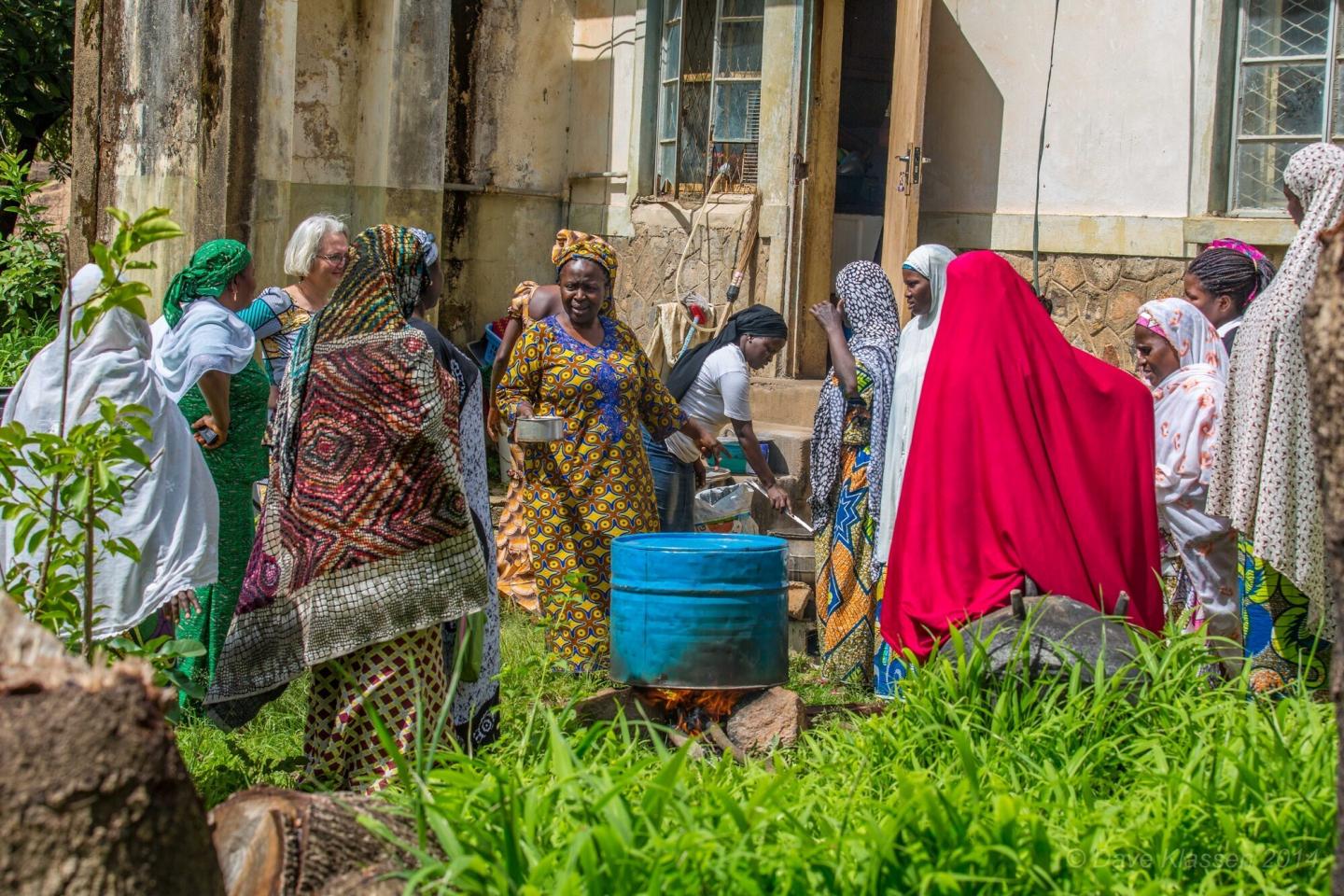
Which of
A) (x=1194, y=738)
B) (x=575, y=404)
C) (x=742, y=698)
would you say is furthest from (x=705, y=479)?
(x=1194, y=738)

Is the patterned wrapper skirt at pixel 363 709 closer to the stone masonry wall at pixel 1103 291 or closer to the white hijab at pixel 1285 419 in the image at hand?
the white hijab at pixel 1285 419

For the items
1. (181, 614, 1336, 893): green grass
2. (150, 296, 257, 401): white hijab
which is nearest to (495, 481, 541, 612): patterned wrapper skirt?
(150, 296, 257, 401): white hijab

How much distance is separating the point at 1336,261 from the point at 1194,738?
171 centimetres

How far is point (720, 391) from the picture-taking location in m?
7.05

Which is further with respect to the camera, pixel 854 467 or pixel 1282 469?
pixel 854 467

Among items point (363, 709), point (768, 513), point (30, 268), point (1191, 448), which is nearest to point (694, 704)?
point (363, 709)

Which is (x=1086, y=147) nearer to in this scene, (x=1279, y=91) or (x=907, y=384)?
(x=1279, y=91)

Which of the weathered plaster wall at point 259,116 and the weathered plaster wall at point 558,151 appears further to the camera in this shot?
the weathered plaster wall at point 558,151

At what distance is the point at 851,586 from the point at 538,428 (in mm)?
1449

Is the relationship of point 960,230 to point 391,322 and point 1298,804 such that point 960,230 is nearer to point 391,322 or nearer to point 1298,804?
point 391,322

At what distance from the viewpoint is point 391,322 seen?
4156 mm

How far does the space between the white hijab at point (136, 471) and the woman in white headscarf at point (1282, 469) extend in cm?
318

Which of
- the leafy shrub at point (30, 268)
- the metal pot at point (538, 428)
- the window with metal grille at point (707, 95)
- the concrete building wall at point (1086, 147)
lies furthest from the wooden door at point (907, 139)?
the leafy shrub at point (30, 268)

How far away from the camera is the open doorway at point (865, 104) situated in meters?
11.7
